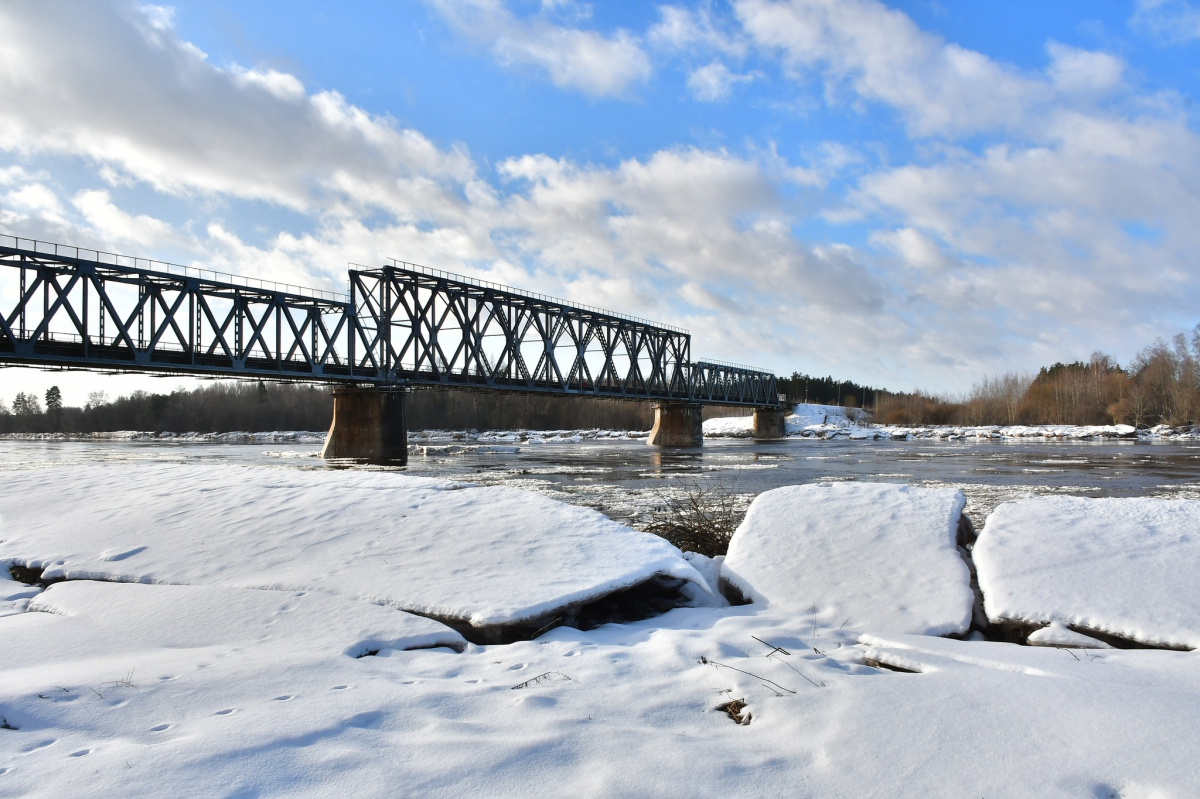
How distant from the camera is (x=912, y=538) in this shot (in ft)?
23.7

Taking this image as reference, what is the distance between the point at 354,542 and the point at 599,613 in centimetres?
337

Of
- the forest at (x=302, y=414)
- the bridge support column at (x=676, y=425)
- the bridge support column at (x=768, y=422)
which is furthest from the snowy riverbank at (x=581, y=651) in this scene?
the forest at (x=302, y=414)

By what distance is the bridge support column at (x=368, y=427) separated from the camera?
4641cm

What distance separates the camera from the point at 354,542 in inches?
320

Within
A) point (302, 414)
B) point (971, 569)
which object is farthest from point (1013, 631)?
point (302, 414)

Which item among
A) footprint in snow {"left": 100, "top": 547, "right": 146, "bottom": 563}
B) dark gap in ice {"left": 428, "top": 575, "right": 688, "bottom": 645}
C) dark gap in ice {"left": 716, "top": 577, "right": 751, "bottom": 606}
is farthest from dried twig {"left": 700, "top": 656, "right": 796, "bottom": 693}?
footprint in snow {"left": 100, "top": 547, "right": 146, "bottom": 563}

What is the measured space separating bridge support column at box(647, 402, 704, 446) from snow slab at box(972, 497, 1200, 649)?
2768 inches

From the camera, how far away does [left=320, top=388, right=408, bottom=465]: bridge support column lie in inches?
1827

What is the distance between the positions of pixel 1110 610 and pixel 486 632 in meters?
5.40

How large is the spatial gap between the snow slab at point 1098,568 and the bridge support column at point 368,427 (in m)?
42.4

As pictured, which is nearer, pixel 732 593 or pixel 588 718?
pixel 588 718

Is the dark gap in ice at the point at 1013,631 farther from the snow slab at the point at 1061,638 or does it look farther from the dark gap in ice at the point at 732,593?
the dark gap in ice at the point at 732,593

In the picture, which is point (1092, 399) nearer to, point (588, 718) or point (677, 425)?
point (677, 425)

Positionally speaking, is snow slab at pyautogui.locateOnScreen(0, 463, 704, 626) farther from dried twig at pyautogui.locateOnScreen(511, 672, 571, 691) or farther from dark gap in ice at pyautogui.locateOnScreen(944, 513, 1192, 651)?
dark gap in ice at pyautogui.locateOnScreen(944, 513, 1192, 651)
